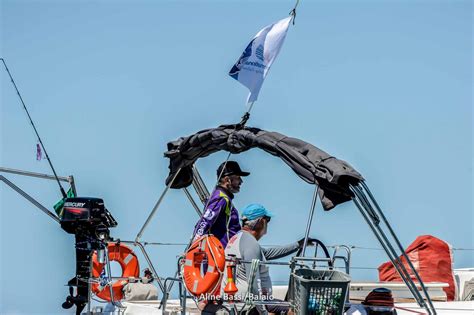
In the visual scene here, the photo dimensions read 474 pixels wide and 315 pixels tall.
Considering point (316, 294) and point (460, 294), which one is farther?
point (460, 294)

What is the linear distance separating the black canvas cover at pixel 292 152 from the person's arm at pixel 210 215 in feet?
1.78

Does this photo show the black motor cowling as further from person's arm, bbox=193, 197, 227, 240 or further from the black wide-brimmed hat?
the black wide-brimmed hat

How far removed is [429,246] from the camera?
37.4ft

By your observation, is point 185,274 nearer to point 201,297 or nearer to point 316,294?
point 201,297

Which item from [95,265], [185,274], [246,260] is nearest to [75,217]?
[95,265]

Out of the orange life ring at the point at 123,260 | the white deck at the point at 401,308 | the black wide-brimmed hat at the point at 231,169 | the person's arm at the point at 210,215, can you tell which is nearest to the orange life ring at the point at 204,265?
the person's arm at the point at 210,215

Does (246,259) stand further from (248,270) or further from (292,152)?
(292,152)

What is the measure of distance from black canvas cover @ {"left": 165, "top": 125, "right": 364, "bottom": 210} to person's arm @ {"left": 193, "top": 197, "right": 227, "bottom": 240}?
54 cm

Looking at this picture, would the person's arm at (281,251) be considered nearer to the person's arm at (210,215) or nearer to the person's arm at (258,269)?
the person's arm at (210,215)

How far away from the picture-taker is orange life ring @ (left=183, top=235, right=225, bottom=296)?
6.62m

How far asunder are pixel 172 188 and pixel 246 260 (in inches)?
108

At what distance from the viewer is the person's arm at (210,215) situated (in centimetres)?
733

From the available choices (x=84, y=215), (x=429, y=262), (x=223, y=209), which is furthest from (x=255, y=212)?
(x=429, y=262)

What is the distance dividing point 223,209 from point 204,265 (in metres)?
0.65
